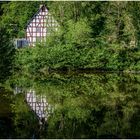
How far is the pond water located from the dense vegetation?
485 cm

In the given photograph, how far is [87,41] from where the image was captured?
37.0m

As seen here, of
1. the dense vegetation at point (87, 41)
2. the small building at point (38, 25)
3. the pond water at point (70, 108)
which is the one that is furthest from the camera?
the small building at point (38, 25)

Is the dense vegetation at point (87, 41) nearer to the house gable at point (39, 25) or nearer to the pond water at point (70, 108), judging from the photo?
the house gable at point (39, 25)

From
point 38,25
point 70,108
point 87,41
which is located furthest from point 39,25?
point 70,108

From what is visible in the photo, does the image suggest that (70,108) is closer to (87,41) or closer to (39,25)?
(87,41)

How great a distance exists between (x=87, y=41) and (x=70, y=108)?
18.0 meters

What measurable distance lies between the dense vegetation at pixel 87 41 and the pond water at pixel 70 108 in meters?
4.85

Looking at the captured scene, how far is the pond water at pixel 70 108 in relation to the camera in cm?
1551

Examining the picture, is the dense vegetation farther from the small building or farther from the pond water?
the pond water

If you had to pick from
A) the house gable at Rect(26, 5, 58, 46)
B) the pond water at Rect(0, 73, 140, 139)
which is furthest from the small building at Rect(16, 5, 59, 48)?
the pond water at Rect(0, 73, 140, 139)

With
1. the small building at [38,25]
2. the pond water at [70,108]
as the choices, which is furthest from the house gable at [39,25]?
the pond water at [70,108]

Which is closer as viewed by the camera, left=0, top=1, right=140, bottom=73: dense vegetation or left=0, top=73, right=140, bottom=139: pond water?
left=0, top=73, right=140, bottom=139: pond water

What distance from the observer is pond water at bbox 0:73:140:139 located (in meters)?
15.5

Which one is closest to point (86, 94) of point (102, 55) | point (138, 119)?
point (138, 119)
